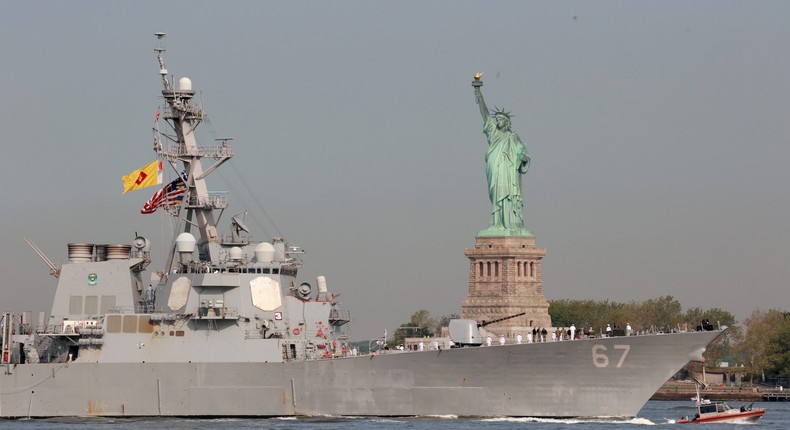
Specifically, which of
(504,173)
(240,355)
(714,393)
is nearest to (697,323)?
(714,393)

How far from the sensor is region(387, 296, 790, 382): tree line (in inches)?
3590

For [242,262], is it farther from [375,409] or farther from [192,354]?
[375,409]

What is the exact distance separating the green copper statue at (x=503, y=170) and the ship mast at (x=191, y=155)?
58.6m

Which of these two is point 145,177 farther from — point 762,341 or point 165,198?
point 762,341

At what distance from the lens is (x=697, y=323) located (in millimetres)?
84062

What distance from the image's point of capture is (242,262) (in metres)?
45.6

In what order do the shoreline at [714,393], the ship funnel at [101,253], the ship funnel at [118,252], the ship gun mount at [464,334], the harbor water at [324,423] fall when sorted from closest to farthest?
the harbor water at [324,423] < the ship gun mount at [464,334] < the ship funnel at [118,252] < the ship funnel at [101,253] < the shoreline at [714,393]

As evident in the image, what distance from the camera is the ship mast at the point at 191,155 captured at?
4734cm

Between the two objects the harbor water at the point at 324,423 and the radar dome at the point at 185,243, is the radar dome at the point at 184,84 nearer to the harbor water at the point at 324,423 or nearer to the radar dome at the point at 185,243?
the radar dome at the point at 185,243

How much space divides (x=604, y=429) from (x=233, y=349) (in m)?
11.6

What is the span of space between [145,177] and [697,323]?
45.9 meters

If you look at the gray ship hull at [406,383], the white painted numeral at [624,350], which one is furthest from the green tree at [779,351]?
the white painted numeral at [624,350]

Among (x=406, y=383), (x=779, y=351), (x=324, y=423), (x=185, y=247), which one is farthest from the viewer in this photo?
(x=779, y=351)

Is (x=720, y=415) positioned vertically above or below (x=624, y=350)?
below
